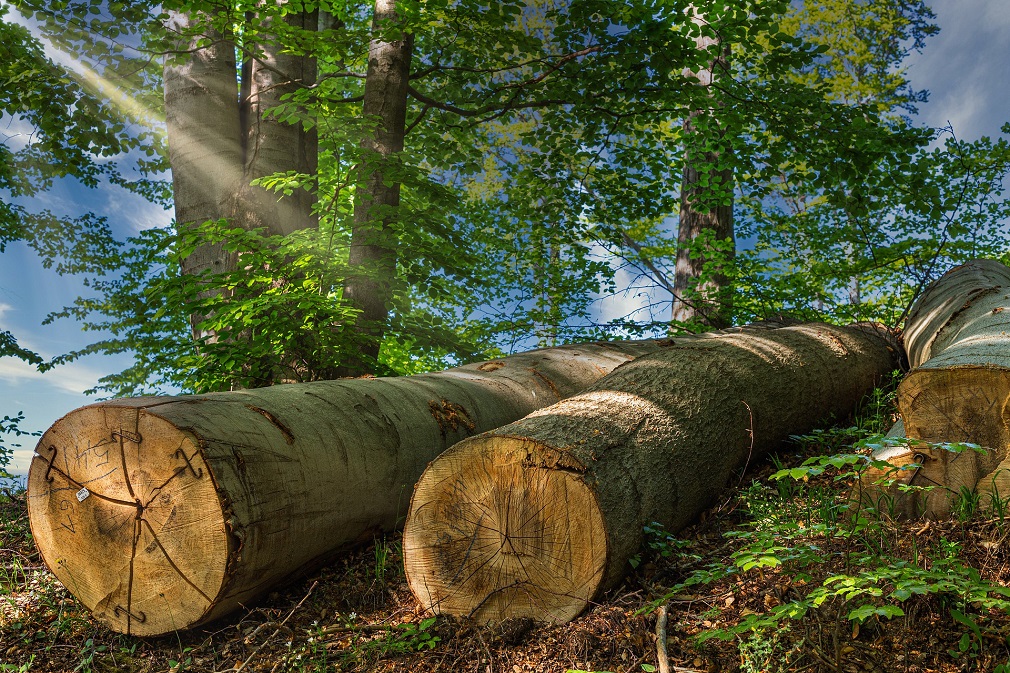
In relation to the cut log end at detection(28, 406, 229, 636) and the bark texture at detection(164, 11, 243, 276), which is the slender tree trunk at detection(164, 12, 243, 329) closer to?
the bark texture at detection(164, 11, 243, 276)

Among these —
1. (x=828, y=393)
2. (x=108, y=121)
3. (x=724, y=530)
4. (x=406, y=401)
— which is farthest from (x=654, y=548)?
(x=108, y=121)

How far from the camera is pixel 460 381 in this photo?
5062 mm

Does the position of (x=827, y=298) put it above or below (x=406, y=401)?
above

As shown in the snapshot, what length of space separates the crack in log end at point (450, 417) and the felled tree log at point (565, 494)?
46.3 inches

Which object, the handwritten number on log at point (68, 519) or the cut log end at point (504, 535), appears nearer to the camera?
the cut log end at point (504, 535)

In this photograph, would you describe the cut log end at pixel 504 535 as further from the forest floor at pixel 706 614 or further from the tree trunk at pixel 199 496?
the tree trunk at pixel 199 496

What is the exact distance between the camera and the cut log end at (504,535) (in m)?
3.03

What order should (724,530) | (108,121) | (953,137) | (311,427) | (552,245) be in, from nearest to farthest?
(724,530)
(311,427)
(953,137)
(108,121)
(552,245)

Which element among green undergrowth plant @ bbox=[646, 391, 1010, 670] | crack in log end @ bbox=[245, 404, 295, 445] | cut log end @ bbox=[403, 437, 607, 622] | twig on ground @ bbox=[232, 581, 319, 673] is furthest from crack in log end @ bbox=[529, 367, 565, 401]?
twig on ground @ bbox=[232, 581, 319, 673]

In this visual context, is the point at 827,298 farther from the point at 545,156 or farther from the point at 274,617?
the point at 274,617

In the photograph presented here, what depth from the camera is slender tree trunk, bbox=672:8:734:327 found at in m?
7.59

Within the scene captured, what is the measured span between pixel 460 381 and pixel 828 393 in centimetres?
301

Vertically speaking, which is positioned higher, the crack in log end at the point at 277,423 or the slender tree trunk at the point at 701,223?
the slender tree trunk at the point at 701,223

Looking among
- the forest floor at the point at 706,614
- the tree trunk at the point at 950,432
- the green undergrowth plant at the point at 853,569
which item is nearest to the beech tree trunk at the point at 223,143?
the forest floor at the point at 706,614
